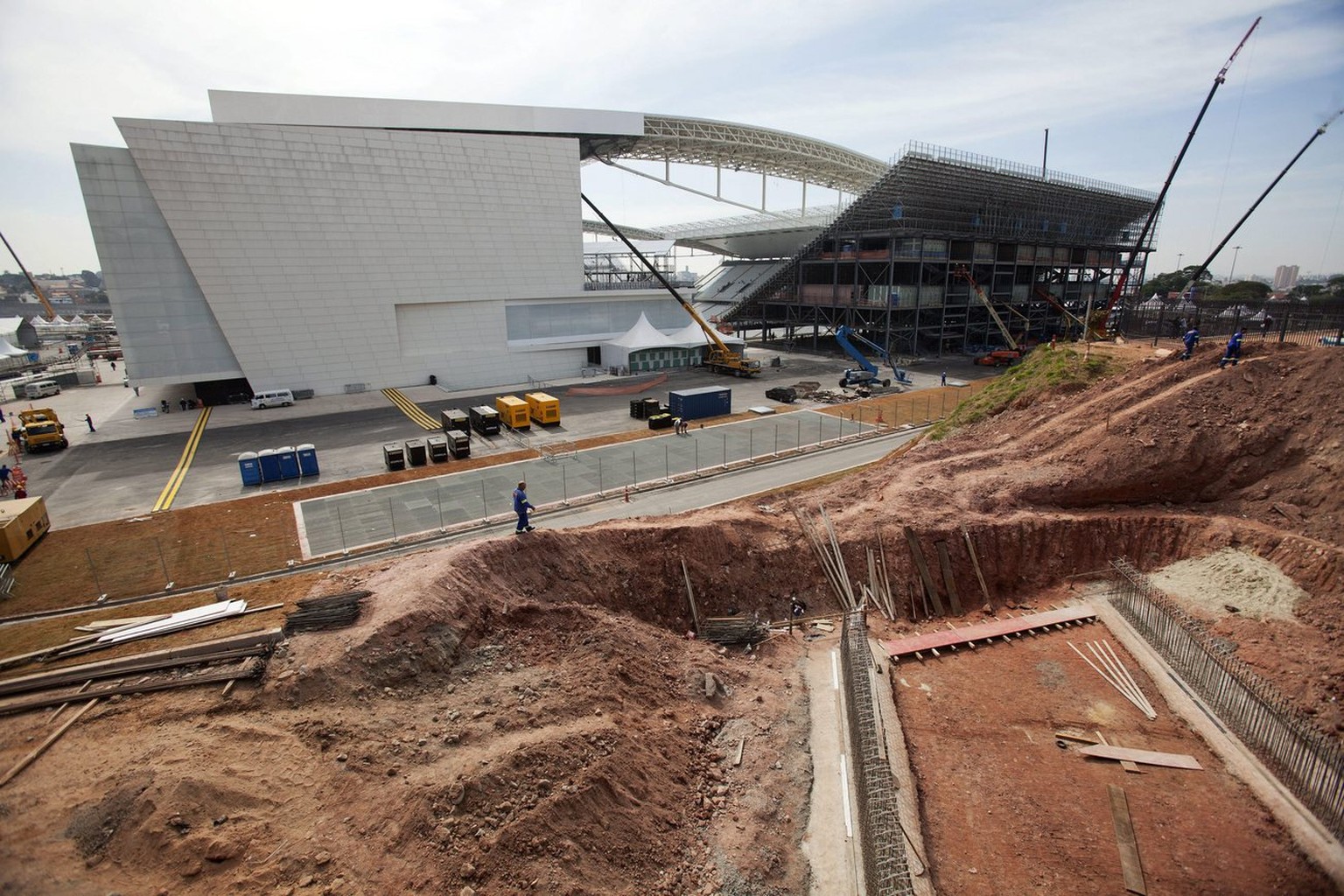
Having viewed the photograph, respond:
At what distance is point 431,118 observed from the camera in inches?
1949

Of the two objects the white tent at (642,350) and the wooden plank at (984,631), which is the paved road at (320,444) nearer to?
the white tent at (642,350)

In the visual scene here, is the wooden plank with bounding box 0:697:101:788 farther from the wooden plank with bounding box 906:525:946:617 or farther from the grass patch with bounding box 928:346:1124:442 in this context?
the grass patch with bounding box 928:346:1124:442

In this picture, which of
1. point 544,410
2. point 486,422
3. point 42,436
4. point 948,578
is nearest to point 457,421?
point 486,422

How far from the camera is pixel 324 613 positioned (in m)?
14.8

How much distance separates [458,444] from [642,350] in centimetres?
2632

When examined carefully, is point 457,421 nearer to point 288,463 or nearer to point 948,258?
point 288,463

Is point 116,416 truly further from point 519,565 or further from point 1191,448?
point 1191,448

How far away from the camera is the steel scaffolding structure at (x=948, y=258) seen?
6284cm

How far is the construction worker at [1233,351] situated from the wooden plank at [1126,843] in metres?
19.1

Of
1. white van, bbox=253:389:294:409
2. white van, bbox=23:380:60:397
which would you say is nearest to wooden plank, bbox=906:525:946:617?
white van, bbox=253:389:294:409

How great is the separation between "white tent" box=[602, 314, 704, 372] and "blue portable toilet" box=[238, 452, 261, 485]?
3123cm

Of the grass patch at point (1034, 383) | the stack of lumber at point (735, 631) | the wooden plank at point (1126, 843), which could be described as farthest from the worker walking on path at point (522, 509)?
the grass patch at point (1034, 383)

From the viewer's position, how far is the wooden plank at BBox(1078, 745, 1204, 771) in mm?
13195

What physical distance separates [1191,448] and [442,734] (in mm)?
25177
